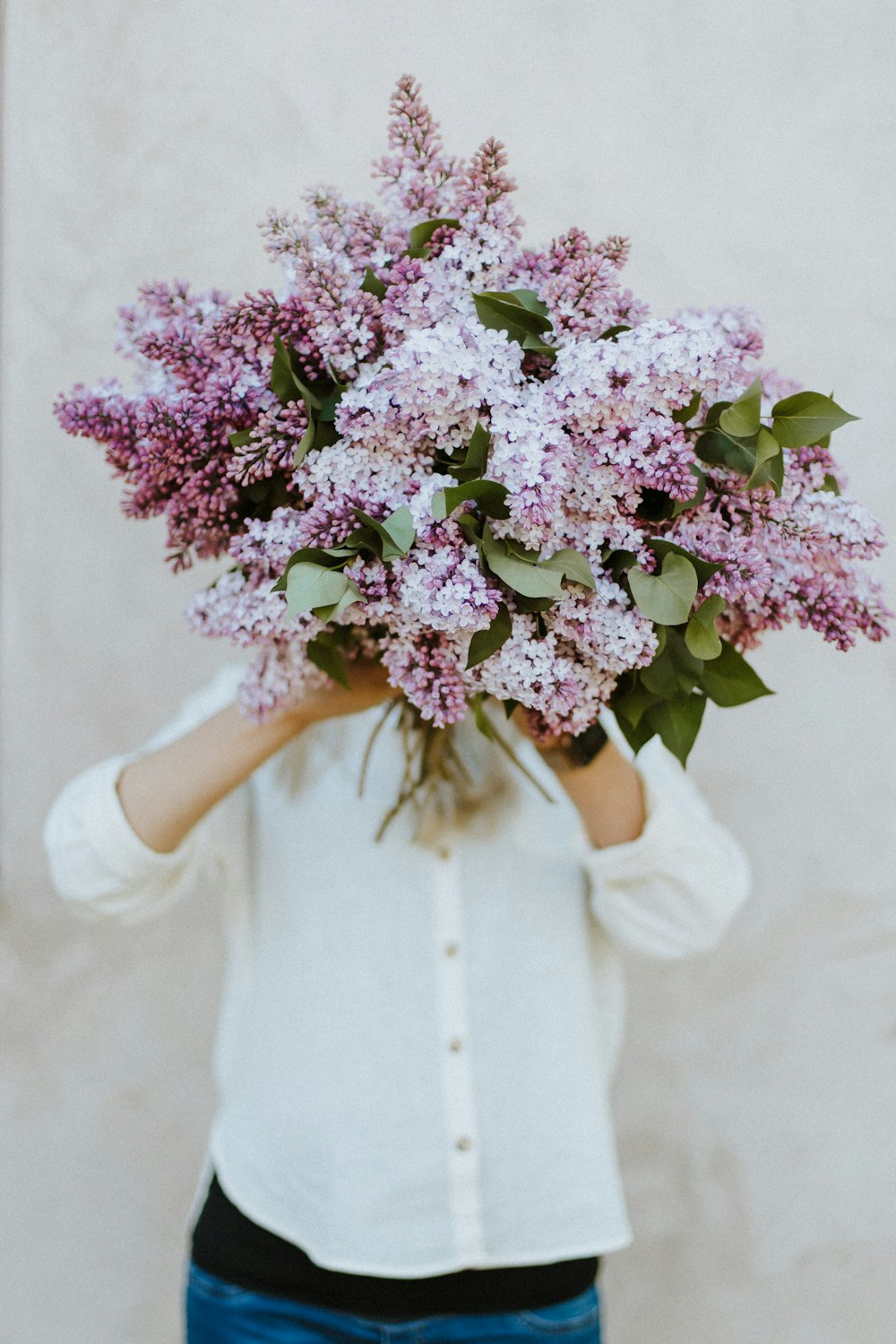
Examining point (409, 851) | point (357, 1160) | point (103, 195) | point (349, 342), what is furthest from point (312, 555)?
point (103, 195)

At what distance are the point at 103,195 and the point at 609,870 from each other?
0.98m

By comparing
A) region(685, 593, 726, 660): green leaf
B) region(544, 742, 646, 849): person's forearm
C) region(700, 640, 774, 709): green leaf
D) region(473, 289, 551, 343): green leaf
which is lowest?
region(544, 742, 646, 849): person's forearm

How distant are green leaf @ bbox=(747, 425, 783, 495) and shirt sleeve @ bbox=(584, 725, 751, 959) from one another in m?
0.34

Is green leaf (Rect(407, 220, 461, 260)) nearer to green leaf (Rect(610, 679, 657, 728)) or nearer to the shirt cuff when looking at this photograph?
green leaf (Rect(610, 679, 657, 728))

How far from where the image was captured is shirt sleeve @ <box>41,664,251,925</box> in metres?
0.93

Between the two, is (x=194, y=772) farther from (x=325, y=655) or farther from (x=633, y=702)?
(x=633, y=702)

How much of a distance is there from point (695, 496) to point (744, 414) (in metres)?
0.06

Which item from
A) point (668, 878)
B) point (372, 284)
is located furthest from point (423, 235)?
point (668, 878)

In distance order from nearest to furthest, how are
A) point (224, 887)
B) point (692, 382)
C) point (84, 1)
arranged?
point (692, 382)
point (224, 887)
point (84, 1)

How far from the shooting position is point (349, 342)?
2.08ft

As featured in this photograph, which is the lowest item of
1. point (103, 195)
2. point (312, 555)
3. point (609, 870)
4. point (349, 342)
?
point (609, 870)

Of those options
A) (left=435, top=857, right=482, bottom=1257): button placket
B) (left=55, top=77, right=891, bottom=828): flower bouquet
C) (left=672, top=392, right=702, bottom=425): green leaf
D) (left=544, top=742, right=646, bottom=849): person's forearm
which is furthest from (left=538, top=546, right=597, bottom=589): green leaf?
(left=435, top=857, right=482, bottom=1257): button placket

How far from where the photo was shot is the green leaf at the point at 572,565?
0.59 meters

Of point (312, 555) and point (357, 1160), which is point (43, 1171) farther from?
point (312, 555)
